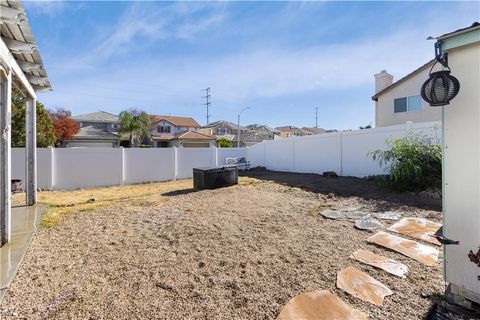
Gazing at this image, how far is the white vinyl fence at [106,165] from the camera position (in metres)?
9.38

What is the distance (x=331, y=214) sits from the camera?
5.50 metres

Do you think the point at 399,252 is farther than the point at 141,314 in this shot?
Yes

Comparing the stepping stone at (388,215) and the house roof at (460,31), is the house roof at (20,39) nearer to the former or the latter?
the house roof at (460,31)

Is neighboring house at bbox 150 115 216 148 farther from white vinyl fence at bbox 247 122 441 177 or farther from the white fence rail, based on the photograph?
the white fence rail

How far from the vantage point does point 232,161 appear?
581 inches

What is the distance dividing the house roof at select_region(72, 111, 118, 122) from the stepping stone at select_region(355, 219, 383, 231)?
36.4m

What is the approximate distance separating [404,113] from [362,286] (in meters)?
16.3

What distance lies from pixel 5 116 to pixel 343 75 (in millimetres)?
10767

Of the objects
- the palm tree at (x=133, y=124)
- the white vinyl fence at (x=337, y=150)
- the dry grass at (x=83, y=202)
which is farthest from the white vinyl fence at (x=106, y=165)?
the palm tree at (x=133, y=124)

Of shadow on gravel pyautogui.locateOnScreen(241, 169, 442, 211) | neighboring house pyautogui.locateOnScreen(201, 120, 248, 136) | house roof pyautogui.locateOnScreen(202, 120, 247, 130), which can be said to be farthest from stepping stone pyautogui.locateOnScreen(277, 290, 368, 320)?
house roof pyautogui.locateOnScreen(202, 120, 247, 130)

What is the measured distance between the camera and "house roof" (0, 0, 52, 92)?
3.08 m

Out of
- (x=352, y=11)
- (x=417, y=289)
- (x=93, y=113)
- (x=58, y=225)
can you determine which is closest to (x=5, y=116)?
(x=58, y=225)

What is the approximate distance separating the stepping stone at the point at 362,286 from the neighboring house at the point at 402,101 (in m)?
14.6

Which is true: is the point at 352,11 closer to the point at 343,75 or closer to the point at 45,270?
the point at 343,75
